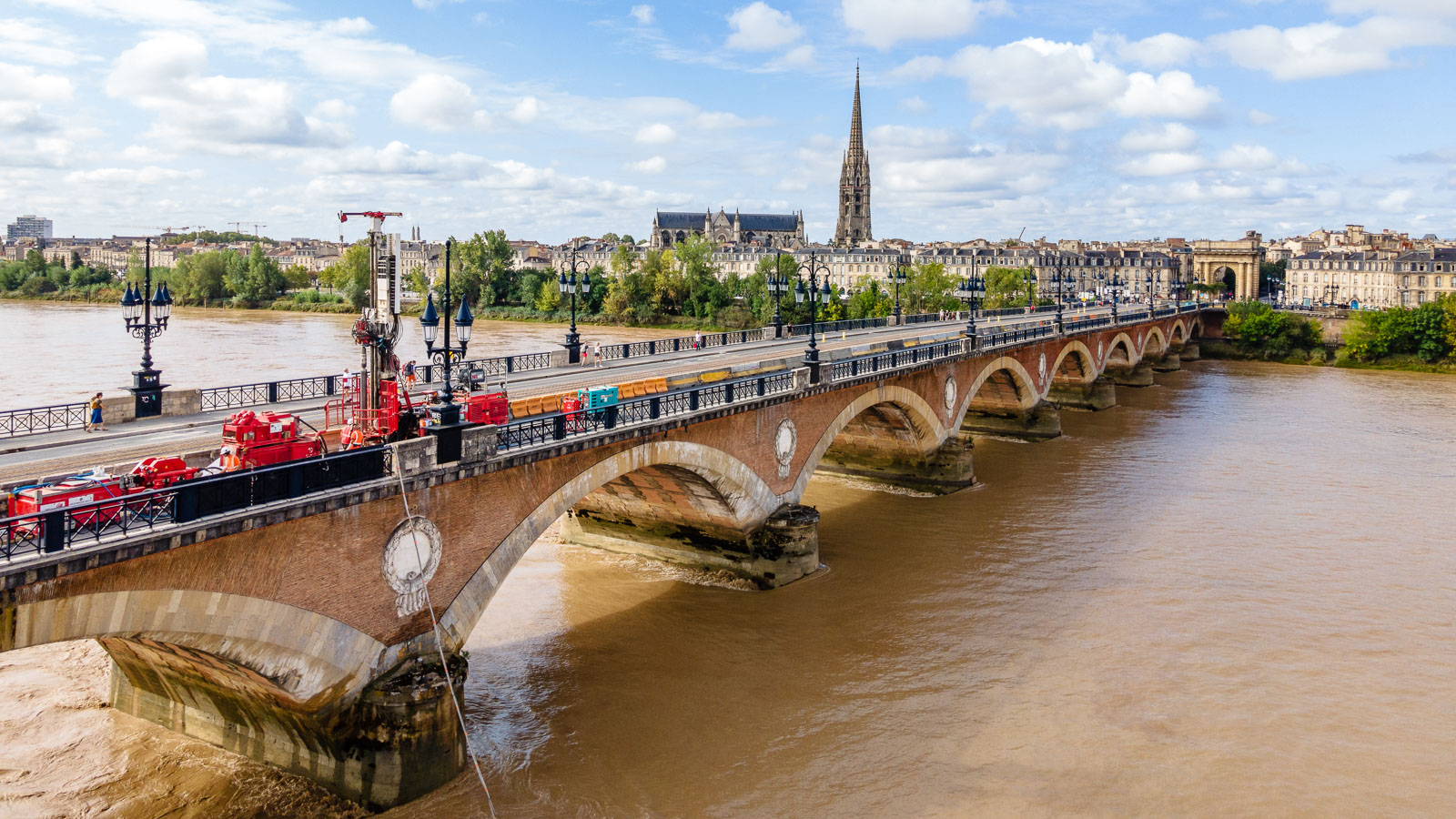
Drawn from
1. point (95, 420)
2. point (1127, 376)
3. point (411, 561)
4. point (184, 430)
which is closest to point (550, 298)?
point (1127, 376)

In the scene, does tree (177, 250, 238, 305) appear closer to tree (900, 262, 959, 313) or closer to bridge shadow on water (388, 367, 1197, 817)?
tree (900, 262, 959, 313)

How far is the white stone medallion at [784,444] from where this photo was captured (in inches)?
927

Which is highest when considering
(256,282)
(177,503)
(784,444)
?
(256,282)

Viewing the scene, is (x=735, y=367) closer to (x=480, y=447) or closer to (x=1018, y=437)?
(x=480, y=447)

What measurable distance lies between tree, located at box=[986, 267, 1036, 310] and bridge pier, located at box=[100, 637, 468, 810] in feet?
277

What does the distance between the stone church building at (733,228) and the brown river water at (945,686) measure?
127 m

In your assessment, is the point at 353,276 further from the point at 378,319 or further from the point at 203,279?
the point at 378,319

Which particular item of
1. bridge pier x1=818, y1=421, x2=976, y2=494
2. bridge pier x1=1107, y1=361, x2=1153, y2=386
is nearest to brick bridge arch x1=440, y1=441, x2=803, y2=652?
bridge pier x1=818, y1=421, x2=976, y2=494

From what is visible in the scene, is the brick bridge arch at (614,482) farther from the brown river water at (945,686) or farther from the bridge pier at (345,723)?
the brown river water at (945,686)

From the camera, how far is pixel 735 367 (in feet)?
85.9

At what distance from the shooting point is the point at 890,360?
29500 mm

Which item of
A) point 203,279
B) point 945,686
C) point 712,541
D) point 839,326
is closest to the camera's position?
point 945,686

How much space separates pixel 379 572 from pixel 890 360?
1877cm

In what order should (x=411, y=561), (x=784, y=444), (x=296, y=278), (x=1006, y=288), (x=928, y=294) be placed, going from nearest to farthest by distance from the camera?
(x=411, y=561)
(x=784, y=444)
(x=928, y=294)
(x=1006, y=288)
(x=296, y=278)
